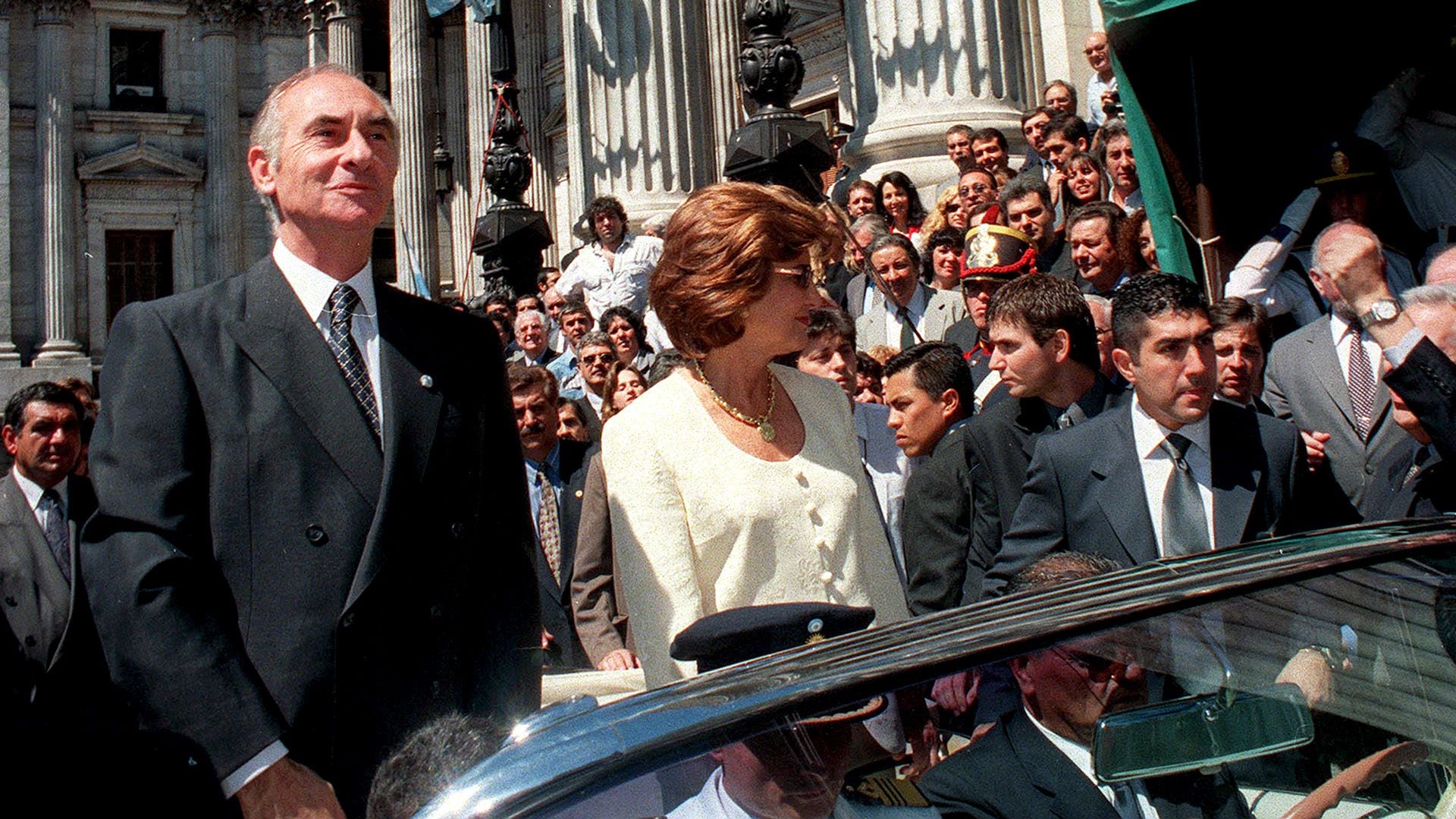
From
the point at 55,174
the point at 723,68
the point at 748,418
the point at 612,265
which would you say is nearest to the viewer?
the point at 748,418

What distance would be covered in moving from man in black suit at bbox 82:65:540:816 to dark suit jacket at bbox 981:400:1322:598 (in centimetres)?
152

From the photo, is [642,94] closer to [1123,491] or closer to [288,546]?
[1123,491]

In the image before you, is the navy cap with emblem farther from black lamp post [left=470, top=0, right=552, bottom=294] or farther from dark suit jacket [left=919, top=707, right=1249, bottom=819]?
black lamp post [left=470, top=0, right=552, bottom=294]

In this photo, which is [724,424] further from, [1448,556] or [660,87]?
[660,87]

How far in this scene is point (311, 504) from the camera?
265 centimetres

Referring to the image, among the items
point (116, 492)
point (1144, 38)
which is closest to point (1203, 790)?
point (116, 492)

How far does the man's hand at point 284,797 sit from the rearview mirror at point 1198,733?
1.46m

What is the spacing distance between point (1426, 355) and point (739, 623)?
2.28m

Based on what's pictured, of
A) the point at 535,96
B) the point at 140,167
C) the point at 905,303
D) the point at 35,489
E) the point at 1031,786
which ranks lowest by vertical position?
the point at 1031,786

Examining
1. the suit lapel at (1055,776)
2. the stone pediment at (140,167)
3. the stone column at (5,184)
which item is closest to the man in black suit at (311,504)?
the suit lapel at (1055,776)

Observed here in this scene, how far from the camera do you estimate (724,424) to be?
3.16 m

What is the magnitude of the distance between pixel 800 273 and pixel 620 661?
2.24 m

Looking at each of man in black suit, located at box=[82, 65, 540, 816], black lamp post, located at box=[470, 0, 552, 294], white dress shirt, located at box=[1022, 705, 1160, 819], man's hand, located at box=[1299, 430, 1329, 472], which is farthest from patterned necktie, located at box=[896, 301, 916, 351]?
black lamp post, located at box=[470, 0, 552, 294]

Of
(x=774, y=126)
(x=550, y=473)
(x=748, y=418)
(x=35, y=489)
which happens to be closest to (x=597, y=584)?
(x=550, y=473)
